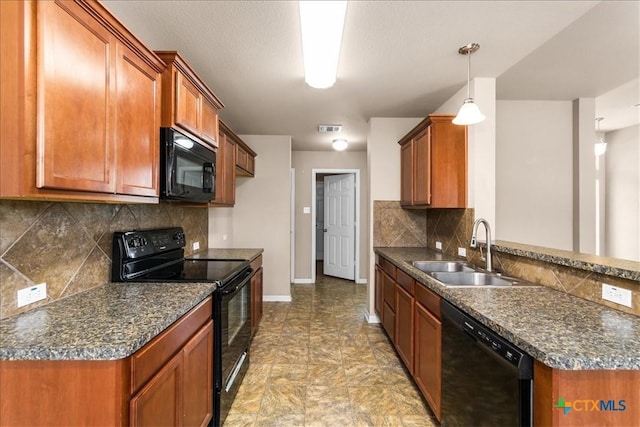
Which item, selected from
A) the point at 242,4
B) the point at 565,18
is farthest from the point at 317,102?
the point at 565,18

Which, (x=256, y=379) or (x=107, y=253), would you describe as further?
(x=256, y=379)

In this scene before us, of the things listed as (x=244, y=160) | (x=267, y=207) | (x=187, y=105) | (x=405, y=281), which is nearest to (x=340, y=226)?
(x=267, y=207)

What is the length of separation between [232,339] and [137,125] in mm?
1458

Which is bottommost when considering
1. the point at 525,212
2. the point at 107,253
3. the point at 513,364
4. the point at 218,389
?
the point at 218,389

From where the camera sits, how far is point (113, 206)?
1769 millimetres

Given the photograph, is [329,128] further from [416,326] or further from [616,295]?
[616,295]

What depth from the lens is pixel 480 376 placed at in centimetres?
122

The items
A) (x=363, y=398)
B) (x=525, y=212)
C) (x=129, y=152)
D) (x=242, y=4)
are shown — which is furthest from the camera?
(x=525, y=212)

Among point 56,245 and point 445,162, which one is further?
point 445,162

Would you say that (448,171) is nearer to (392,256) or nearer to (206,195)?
(392,256)

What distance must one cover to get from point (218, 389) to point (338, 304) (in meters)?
2.54

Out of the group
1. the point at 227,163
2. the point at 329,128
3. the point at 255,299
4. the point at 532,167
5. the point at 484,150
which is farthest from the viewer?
the point at 329,128

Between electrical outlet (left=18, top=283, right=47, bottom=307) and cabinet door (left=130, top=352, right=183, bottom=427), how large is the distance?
0.67 meters

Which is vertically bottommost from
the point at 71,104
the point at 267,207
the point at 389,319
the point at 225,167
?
the point at 389,319
